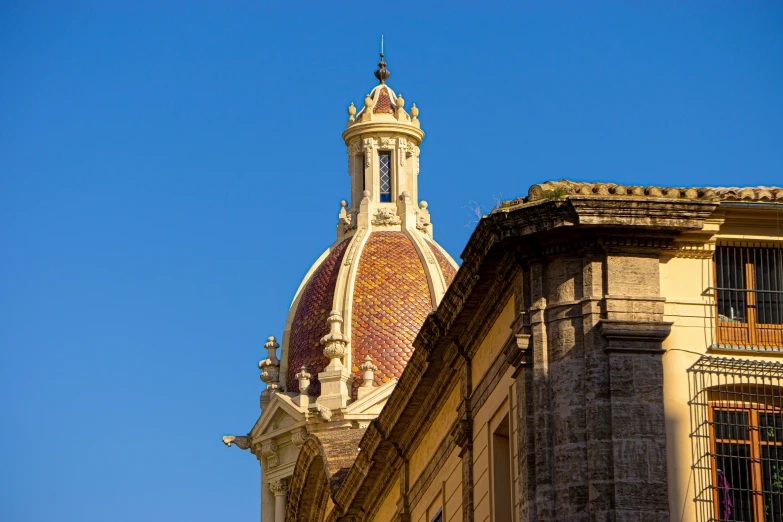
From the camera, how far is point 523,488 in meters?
25.7

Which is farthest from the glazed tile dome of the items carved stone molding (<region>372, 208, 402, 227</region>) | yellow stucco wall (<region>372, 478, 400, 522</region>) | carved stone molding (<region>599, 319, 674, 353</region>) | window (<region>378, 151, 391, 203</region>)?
carved stone molding (<region>599, 319, 674, 353</region>)

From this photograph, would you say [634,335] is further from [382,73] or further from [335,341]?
[382,73]

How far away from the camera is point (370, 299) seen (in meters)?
65.0

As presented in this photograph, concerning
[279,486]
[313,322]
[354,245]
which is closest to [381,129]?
[354,245]

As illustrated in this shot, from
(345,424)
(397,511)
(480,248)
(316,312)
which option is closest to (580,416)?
(480,248)

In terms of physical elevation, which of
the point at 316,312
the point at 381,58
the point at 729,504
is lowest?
the point at 729,504

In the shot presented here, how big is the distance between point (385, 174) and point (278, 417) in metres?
9.16

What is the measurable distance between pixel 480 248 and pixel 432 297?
123ft

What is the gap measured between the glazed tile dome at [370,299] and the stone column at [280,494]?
2.81m

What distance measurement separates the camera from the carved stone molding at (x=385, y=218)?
6731cm

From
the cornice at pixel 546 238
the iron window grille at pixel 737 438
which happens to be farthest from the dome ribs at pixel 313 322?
the iron window grille at pixel 737 438

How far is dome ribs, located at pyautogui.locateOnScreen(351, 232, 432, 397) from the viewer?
209 ft

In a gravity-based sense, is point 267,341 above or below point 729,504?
above

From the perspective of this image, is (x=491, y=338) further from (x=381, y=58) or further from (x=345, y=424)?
(x=381, y=58)
